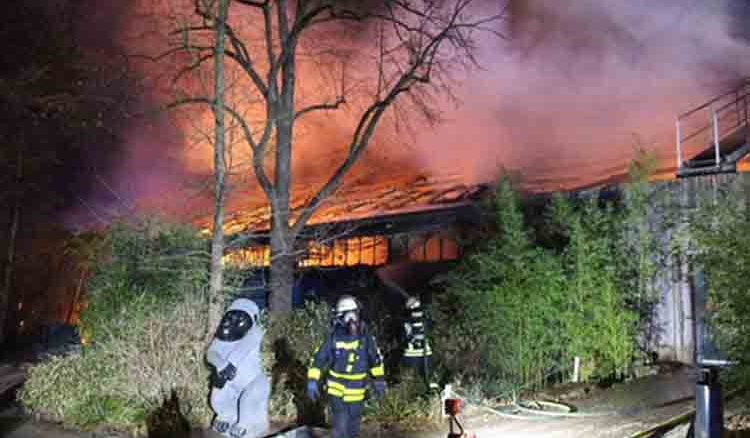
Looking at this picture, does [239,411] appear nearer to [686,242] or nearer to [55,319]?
[686,242]

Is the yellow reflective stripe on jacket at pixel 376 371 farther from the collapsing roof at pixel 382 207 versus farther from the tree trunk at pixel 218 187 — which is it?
the collapsing roof at pixel 382 207

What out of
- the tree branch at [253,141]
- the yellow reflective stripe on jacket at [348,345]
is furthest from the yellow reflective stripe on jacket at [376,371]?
the tree branch at [253,141]

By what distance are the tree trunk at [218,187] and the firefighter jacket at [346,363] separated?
3293 millimetres

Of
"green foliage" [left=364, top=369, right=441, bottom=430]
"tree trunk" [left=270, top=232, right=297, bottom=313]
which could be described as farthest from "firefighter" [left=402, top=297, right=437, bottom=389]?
"tree trunk" [left=270, top=232, right=297, bottom=313]

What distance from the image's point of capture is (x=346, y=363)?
21.5 ft

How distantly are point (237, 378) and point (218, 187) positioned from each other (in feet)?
11.7

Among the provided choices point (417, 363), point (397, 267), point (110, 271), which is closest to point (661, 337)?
point (417, 363)

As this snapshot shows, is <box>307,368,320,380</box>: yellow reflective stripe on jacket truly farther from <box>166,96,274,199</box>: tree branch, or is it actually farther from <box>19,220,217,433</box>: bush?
<box>166,96,274,199</box>: tree branch

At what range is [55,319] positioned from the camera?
26.8 m

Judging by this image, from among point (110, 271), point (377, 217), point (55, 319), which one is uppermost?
point (377, 217)

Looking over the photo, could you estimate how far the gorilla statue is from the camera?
7.35 m

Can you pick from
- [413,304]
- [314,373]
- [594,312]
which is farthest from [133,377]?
[594,312]

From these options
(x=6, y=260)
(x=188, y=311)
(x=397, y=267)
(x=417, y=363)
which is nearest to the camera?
(x=188, y=311)

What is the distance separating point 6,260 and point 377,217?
1276 centimetres
